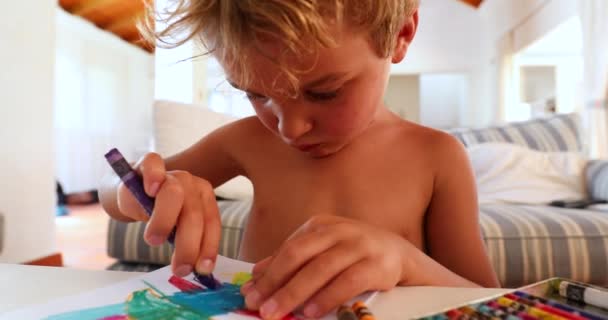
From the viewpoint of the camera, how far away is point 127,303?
397 millimetres

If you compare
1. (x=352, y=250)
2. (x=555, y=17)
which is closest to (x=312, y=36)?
(x=352, y=250)

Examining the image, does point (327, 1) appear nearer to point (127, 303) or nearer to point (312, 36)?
point (312, 36)

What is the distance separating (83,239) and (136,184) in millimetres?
2963

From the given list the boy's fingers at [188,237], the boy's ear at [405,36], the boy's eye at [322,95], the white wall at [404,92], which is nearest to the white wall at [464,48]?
the white wall at [404,92]

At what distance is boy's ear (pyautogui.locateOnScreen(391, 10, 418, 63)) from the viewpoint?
0.55 metres

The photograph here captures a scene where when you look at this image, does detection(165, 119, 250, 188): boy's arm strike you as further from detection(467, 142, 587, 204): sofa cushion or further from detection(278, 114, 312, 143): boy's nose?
detection(467, 142, 587, 204): sofa cushion

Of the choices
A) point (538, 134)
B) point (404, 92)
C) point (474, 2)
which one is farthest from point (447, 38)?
point (538, 134)

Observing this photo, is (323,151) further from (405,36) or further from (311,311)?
(311,311)

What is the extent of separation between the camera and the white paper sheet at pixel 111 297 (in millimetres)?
378

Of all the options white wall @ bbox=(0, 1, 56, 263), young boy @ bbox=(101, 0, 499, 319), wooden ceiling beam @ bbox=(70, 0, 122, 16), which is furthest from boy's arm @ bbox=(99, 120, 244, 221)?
wooden ceiling beam @ bbox=(70, 0, 122, 16)

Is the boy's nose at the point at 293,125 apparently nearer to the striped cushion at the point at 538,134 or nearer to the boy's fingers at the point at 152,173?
the boy's fingers at the point at 152,173

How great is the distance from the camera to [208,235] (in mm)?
441

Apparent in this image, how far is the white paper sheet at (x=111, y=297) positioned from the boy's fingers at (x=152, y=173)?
0.28ft

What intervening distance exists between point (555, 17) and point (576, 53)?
4.77 ft
